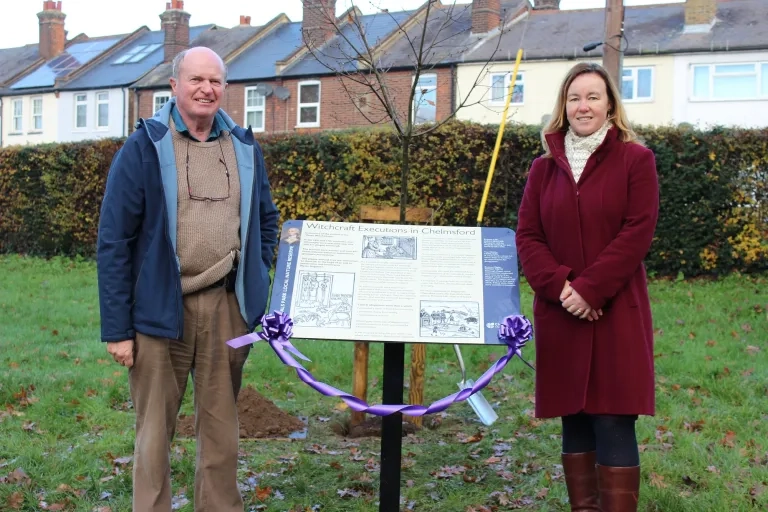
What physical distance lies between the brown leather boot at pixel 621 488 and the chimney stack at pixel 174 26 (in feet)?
109

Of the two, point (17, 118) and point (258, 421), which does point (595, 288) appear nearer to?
point (258, 421)

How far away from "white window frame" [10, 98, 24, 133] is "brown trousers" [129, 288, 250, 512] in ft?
118

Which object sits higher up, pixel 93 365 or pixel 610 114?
pixel 610 114

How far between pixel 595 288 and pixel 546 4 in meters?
30.0

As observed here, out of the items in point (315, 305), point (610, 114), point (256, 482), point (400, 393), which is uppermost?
point (610, 114)

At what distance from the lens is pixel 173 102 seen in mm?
3926

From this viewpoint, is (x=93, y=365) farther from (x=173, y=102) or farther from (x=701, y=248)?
(x=701, y=248)

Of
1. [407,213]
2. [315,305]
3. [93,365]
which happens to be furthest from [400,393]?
[93,365]

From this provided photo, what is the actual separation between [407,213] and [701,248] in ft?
27.9

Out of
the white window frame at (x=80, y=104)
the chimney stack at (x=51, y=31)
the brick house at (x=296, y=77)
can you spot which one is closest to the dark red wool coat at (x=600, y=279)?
the brick house at (x=296, y=77)

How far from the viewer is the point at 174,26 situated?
34500 mm

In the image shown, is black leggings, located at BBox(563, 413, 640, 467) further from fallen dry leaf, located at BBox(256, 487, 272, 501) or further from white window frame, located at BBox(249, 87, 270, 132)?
white window frame, located at BBox(249, 87, 270, 132)

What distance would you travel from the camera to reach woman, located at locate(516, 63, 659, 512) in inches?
139

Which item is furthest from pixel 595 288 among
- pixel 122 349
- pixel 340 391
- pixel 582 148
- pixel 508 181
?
pixel 508 181
